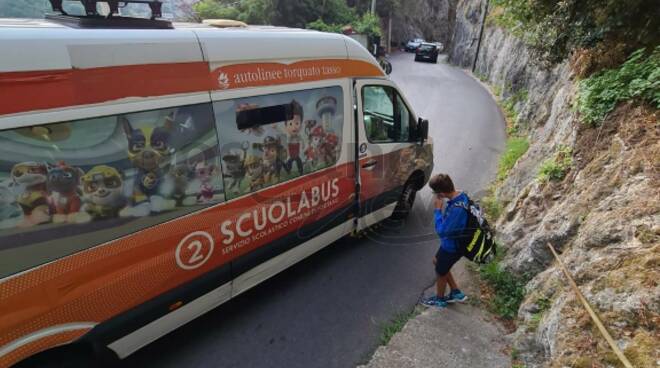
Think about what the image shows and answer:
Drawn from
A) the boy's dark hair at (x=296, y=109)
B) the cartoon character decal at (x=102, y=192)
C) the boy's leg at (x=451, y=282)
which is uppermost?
the boy's dark hair at (x=296, y=109)

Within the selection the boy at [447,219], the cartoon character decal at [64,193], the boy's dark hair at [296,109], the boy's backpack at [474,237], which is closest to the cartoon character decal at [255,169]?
the boy's dark hair at [296,109]

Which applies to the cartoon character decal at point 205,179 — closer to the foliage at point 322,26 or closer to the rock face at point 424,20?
the foliage at point 322,26

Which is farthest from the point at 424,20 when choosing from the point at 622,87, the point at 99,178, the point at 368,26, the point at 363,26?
the point at 99,178

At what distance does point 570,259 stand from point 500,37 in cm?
1920

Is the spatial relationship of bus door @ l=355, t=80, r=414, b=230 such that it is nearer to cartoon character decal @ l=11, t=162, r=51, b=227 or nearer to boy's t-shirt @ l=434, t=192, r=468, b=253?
boy's t-shirt @ l=434, t=192, r=468, b=253

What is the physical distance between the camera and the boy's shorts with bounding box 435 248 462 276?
4320 millimetres

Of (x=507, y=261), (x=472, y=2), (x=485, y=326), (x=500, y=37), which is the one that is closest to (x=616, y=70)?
(x=507, y=261)

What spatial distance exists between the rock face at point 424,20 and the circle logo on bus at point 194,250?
46.1 metres

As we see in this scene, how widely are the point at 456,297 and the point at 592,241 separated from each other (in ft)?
5.18

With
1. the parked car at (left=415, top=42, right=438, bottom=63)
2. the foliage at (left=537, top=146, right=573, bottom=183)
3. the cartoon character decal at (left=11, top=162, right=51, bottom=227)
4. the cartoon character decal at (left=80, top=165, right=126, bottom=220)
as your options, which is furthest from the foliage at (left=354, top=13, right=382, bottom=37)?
the cartoon character decal at (left=11, top=162, right=51, bottom=227)

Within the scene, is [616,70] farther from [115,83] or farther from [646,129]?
[115,83]

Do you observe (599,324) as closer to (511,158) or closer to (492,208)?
(492,208)

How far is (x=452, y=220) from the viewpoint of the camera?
4098 mm

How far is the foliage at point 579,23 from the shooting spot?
5816 mm
